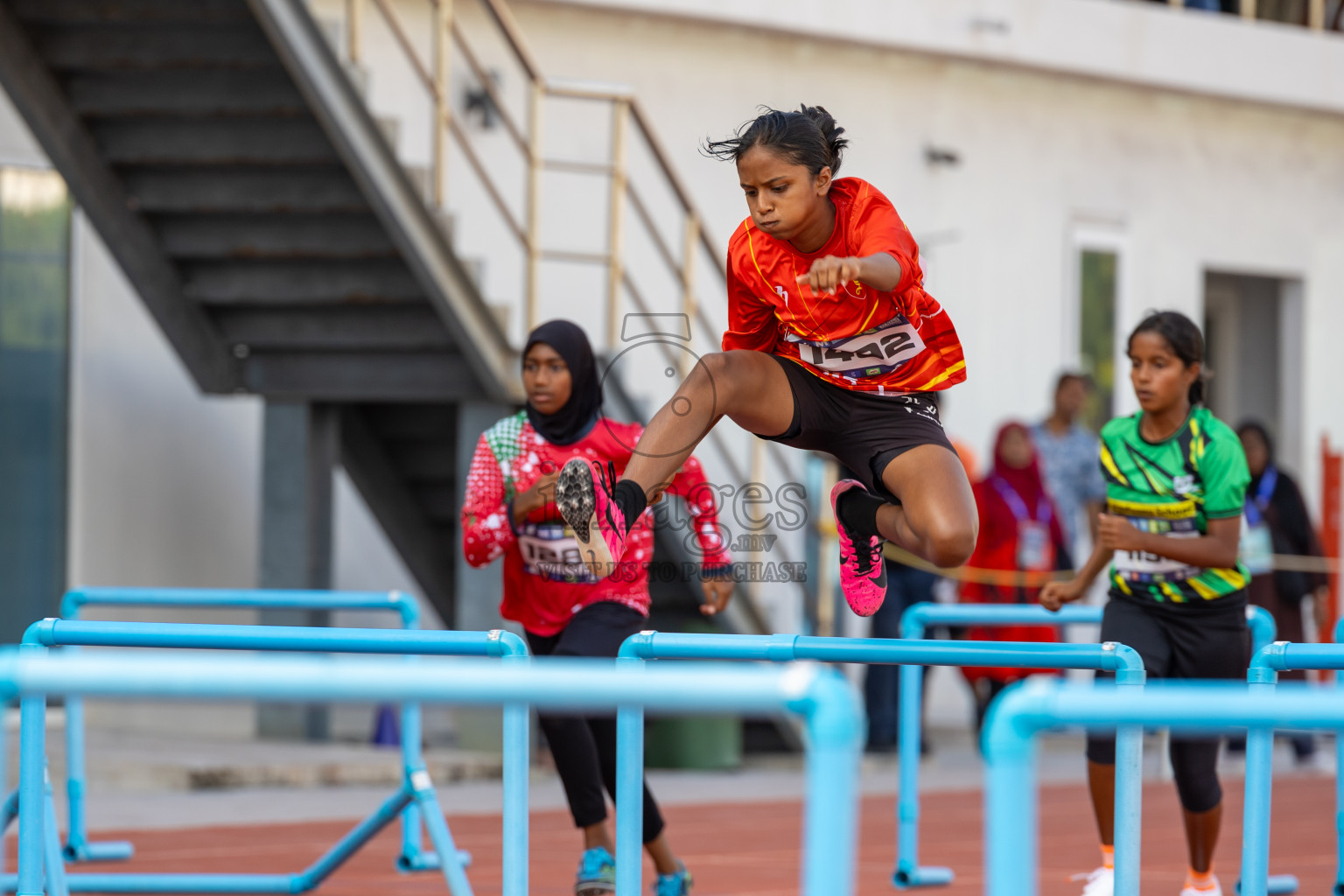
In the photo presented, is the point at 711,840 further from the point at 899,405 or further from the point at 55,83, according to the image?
the point at 55,83

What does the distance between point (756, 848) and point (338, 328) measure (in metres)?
3.84

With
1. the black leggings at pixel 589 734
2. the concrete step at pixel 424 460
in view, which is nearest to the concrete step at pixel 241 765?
the concrete step at pixel 424 460

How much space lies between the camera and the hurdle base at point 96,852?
696cm

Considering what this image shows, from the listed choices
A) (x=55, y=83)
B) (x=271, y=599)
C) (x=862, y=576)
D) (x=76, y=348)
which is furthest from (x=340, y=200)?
(x=862, y=576)

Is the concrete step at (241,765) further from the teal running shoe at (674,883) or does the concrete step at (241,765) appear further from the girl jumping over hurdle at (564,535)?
the teal running shoe at (674,883)

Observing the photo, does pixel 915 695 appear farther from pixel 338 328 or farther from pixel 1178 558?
pixel 338 328

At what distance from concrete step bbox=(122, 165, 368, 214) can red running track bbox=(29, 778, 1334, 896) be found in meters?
3.11

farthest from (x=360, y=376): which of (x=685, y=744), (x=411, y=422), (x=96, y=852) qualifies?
(x=96, y=852)

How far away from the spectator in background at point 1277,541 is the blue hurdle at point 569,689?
8930mm

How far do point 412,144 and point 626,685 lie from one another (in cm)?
938

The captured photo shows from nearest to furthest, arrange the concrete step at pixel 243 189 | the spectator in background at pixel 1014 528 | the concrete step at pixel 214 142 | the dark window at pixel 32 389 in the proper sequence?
1. the concrete step at pixel 214 142
2. the concrete step at pixel 243 189
3. the dark window at pixel 32 389
4. the spectator in background at pixel 1014 528

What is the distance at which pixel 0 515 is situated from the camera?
11.2 meters

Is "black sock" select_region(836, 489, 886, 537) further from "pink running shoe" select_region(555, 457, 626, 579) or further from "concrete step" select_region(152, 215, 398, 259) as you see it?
"concrete step" select_region(152, 215, 398, 259)

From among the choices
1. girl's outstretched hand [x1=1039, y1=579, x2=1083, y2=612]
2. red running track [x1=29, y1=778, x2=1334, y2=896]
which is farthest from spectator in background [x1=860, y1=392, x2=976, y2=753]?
girl's outstretched hand [x1=1039, y1=579, x2=1083, y2=612]
